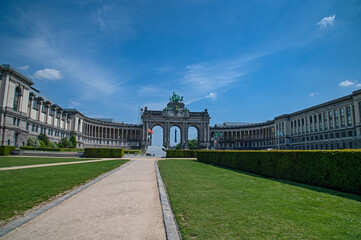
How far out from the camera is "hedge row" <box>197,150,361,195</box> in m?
9.08

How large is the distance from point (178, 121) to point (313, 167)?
292 feet

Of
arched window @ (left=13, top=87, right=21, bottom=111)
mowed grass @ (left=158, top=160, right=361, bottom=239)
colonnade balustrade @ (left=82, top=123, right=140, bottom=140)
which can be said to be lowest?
mowed grass @ (left=158, top=160, right=361, bottom=239)

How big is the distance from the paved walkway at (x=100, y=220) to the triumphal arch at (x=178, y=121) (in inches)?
3491

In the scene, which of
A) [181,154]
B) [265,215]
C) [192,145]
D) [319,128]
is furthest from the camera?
[192,145]

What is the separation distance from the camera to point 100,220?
18.6ft

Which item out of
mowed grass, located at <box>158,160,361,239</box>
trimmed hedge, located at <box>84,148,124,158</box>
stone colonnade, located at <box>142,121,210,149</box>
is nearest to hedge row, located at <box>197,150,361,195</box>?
mowed grass, located at <box>158,160,361,239</box>

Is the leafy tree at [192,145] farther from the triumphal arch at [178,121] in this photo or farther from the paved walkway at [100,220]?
the paved walkway at [100,220]

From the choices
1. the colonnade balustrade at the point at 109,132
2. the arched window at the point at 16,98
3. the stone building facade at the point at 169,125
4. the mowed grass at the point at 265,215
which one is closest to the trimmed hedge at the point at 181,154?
the stone building facade at the point at 169,125

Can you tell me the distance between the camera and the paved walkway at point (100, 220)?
4715 mm

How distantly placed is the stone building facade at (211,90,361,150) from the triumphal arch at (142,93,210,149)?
21.7 metres

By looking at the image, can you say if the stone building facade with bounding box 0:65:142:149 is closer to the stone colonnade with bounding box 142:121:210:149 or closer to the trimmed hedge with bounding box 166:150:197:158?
the stone colonnade with bounding box 142:121:210:149

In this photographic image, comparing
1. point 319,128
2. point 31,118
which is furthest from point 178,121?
point 31,118

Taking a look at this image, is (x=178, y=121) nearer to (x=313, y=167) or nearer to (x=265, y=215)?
(x=313, y=167)

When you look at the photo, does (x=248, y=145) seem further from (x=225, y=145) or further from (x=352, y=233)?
(x=352, y=233)
